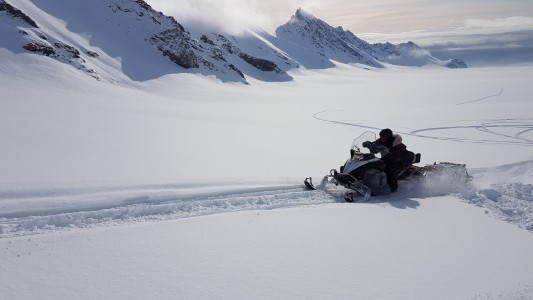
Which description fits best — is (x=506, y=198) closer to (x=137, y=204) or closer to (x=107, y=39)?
(x=137, y=204)

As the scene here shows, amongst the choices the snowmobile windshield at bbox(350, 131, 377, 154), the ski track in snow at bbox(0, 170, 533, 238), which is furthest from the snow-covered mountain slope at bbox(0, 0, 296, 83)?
the snowmobile windshield at bbox(350, 131, 377, 154)

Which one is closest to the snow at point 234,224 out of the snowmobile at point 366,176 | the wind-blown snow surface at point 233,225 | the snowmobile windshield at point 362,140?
the wind-blown snow surface at point 233,225

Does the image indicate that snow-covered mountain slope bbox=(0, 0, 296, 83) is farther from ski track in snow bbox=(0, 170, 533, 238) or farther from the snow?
ski track in snow bbox=(0, 170, 533, 238)

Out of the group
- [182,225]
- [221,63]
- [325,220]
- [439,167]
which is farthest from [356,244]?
[221,63]

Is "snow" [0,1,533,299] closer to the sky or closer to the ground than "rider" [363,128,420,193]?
closer to the ground

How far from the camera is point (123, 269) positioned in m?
4.50

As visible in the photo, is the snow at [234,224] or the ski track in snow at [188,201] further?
the ski track in snow at [188,201]

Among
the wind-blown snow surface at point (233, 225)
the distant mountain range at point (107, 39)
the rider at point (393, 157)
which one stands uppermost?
the distant mountain range at point (107, 39)

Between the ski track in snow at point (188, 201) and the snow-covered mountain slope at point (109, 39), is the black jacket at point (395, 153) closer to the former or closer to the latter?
the ski track in snow at point (188, 201)

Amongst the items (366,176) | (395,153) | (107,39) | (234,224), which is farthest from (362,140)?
(107,39)

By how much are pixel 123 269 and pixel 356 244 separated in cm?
294

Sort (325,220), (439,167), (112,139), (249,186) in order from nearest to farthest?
(325,220)
(249,186)
(439,167)
(112,139)

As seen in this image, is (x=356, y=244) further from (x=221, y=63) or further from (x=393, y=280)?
(x=221, y=63)

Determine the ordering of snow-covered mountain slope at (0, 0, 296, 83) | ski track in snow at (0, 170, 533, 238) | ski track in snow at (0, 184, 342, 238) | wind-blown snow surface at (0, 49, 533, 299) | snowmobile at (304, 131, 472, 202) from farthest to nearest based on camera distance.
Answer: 1. snow-covered mountain slope at (0, 0, 296, 83)
2. snowmobile at (304, 131, 472, 202)
3. ski track in snow at (0, 170, 533, 238)
4. ski track in snow at (0, 184, 342, 238)
5. wind-blown snow surface at (0, 49, 533, 299)
